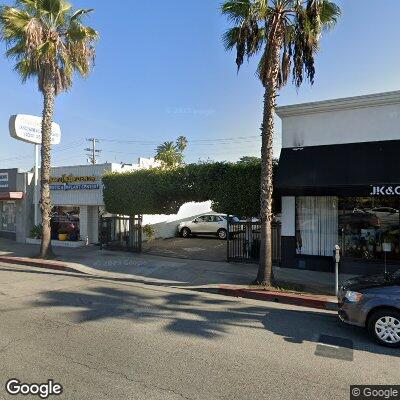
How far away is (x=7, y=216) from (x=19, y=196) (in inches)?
135

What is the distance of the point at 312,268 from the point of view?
41.7 ft

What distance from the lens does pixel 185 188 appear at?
15211mm

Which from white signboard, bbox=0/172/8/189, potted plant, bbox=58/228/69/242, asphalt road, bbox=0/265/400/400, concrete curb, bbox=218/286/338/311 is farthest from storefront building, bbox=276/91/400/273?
white signboard, bbox=0/172/8/189

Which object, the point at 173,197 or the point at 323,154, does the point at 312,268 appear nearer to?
the point at 323,154

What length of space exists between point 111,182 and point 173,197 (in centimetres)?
336

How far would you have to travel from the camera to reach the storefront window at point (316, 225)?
12.7 m

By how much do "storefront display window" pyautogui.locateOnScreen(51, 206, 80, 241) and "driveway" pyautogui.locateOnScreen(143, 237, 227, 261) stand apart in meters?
3.82

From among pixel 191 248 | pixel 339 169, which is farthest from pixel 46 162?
pixel 339 169

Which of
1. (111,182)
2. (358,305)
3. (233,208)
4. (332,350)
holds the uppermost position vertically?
(111,182)

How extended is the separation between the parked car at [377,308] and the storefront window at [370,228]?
530cm

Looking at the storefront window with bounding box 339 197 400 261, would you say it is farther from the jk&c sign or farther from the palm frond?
the palm frond

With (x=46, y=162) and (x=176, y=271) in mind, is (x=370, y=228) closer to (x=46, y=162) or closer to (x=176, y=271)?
(x=176, y=271)

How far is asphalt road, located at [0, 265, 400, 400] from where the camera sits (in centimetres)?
471

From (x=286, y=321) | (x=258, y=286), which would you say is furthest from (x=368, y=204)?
(x=286, y=321)
